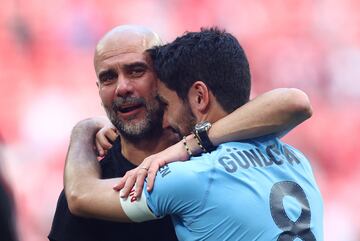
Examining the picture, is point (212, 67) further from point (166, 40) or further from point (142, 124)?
point (166, 40)

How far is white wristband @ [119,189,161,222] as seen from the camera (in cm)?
181

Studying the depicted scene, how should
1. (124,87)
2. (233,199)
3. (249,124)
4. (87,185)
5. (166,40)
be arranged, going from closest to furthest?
(233,199) → (249,124) → (87,185) → (124,87) → (166,40)

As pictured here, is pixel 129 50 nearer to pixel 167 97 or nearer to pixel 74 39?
pixel 167 97

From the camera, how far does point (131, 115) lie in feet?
7.18

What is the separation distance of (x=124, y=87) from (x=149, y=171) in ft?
1.41

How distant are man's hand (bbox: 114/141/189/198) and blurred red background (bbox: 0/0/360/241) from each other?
8.47 ft

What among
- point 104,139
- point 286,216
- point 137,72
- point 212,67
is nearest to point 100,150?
point 104,139

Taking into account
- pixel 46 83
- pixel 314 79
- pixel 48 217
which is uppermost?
pixel 46 83

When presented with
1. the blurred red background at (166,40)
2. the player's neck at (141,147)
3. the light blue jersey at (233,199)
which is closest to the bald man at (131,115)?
the player's neck at (141,147)

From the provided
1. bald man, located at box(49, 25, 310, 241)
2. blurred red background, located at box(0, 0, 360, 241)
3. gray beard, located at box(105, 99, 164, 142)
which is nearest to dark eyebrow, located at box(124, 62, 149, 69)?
bald man, located at box(49, 25, 310, 241)

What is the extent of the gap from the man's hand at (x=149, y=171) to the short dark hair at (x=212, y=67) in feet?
0.48

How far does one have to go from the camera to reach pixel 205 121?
191 centimetres

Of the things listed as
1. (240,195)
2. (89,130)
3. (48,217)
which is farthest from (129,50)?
(48,217)

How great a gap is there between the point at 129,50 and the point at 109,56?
67 mm
